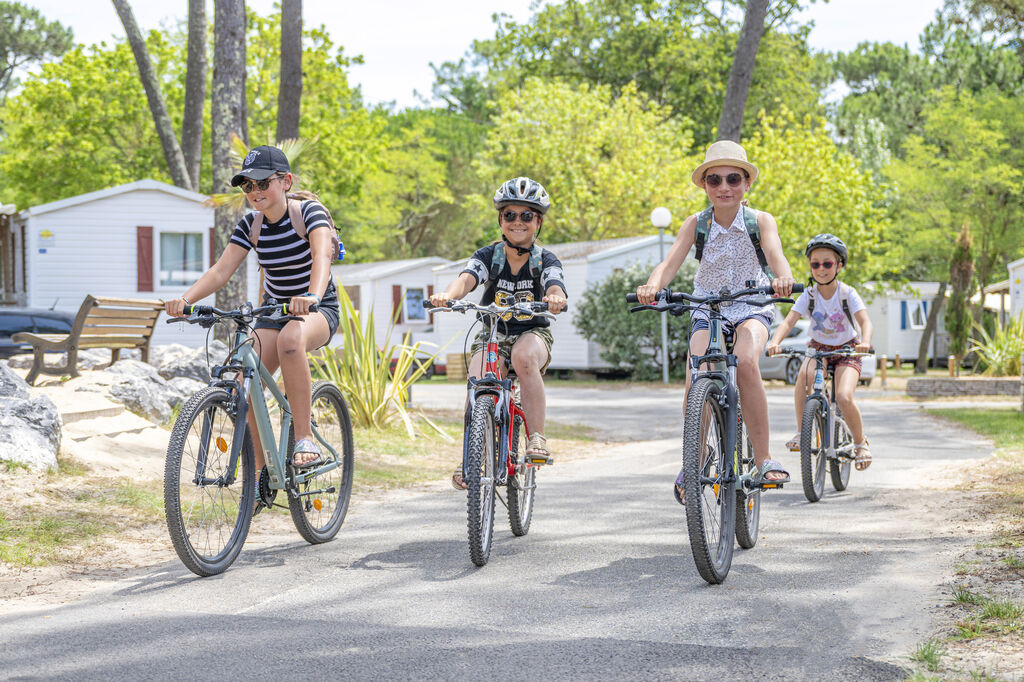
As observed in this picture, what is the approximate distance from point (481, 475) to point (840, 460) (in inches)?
147

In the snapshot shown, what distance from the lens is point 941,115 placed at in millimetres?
39188

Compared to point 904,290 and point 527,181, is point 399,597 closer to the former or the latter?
point 527,181

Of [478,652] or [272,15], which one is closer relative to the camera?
[478,652]

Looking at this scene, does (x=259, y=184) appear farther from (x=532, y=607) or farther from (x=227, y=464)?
(x=532, y=607)

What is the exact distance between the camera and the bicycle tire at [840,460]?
816 cm

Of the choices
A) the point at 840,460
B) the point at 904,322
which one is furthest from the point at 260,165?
the point at 904,322

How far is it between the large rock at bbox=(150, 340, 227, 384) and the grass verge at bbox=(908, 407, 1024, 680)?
7261 mm

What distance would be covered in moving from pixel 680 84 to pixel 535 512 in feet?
143

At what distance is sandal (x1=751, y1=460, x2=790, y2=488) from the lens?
5506 mm

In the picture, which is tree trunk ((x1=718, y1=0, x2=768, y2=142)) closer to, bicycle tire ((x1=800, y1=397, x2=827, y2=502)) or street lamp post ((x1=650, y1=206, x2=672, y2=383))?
street lamp post ((x1=650, y1=206, x2=672, y2=383))

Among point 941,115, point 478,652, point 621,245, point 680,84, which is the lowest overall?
point 478,652

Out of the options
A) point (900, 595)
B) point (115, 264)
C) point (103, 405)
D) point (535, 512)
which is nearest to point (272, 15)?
point (115, 264)

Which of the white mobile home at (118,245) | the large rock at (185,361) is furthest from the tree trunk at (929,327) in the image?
the large rock at (185,361)

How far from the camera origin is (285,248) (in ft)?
19.4
